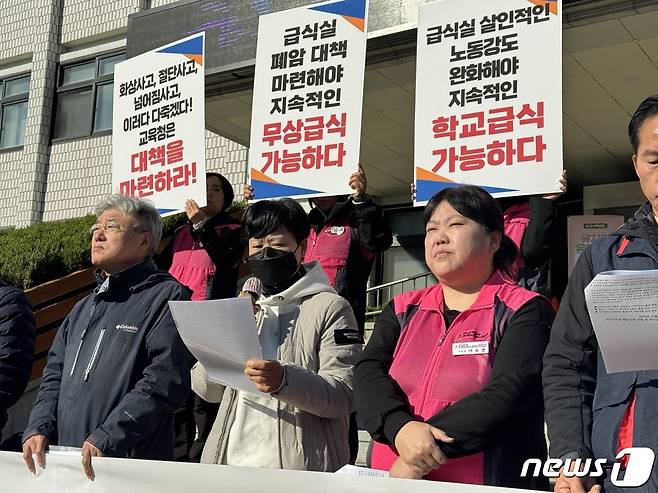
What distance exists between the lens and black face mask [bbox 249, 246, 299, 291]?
10.3 ft

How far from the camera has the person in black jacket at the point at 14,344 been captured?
11.0 ft

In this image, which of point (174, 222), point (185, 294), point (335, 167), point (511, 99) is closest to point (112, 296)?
point (185, 294)

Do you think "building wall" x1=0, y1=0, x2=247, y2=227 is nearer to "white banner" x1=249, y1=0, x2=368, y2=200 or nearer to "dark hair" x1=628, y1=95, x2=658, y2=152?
"white banner" x1=249, y1=0, x2=368, y2=200

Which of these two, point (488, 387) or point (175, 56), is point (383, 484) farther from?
point (175, 56)

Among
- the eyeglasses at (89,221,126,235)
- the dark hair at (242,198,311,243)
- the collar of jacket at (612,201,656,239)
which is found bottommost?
the collar of jacket at (612,201,656,239)

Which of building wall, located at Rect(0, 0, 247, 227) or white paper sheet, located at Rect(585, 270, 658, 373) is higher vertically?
building wall, located at Rect(0, 0, 247, 227)

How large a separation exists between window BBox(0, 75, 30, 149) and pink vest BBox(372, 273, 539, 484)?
1312cm

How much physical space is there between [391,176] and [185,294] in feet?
23.3

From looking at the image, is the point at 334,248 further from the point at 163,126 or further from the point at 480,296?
the point at 480,296

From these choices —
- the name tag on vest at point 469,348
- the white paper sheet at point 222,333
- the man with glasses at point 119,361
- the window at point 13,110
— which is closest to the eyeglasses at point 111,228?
the man with glasses at point 119,361

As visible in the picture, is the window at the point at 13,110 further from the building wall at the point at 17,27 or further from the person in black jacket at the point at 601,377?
the person in black jacket at the point at 601,377

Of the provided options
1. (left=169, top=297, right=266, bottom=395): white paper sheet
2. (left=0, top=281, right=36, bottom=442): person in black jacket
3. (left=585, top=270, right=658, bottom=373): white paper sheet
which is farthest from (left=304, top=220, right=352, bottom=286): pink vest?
(left=585, top=270, right=658, bottom=373): white paper sheet

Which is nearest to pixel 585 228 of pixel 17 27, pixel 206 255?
pixel 206 255

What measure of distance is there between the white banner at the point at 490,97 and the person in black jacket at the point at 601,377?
6.22 ft
